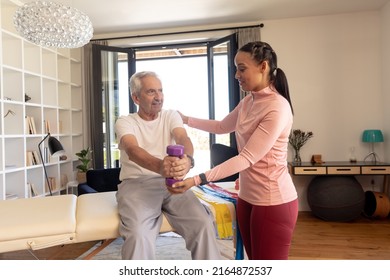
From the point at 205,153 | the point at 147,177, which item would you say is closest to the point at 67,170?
the point at 205,153

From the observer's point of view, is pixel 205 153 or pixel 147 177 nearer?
pixel 147 177

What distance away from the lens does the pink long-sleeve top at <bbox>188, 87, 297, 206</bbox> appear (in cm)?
100

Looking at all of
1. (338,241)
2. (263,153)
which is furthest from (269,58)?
(338,241)

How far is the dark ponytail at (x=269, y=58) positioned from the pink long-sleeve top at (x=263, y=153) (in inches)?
1.8

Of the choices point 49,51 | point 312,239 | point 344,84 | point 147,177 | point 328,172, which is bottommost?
point 312,239

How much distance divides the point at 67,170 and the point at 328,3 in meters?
3.71

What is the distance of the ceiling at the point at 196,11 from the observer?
298 centimetres

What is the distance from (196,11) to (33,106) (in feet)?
6.84

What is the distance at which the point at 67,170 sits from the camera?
358cm

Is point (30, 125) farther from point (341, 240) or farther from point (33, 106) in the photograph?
point (341, 240)

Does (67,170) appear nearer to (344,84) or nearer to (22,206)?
(22,206)

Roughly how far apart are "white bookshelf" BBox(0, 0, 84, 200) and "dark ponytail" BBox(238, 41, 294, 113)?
7.50 ft

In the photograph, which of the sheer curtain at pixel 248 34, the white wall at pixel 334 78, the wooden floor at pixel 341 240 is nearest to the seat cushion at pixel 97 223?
the wooden floor at pixel 341 240

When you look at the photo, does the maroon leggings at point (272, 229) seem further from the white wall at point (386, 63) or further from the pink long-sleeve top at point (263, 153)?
the white wall at point (386, 63)
